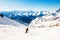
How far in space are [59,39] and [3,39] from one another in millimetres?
9130

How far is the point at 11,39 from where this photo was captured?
19.9 metres

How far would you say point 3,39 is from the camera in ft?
65.1

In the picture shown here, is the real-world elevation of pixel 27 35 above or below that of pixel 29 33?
below

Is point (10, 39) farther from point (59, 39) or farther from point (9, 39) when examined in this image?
point (59, 39)

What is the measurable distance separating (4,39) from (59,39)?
8.98 metres

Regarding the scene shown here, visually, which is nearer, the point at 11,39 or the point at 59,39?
the point at 11,39

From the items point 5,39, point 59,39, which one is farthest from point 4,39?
point 59,39

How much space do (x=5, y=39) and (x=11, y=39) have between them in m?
A: 0.91

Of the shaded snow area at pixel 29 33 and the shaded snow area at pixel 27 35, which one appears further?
the shaded snow area at pixel 29 33

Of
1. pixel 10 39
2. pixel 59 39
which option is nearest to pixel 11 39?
pixel 10 39

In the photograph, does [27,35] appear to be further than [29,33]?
No

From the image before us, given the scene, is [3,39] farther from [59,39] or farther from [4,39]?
Result: [59,39]

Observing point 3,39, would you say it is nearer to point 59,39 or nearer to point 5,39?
point 5,39

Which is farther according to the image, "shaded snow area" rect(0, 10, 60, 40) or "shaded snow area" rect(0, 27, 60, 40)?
"shaded snow area" rect(0, 10, 60, 40)
